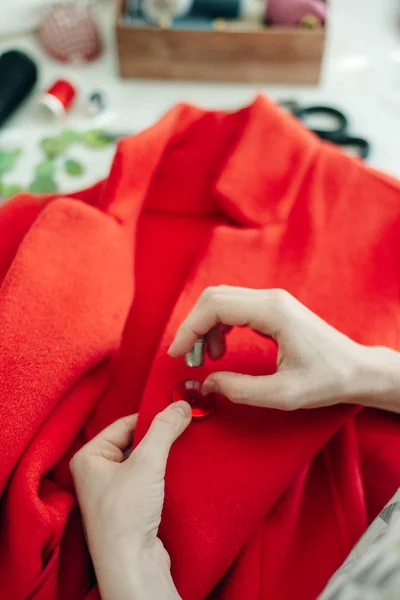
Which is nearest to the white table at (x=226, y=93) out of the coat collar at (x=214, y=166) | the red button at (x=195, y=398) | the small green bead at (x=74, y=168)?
the small green bead at (x=74, y=168)

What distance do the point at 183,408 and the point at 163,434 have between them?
33mm

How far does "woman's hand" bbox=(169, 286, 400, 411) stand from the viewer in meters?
0.45

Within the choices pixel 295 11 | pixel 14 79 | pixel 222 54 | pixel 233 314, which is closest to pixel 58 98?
pixel 14 79

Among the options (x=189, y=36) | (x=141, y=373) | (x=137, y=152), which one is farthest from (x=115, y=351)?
(x=189, y=36)

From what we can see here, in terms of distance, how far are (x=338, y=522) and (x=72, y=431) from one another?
0.22 metres

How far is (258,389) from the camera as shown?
45 centimetres

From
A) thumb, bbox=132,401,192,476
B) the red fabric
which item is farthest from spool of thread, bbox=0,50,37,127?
thumb, bbox=132,401,192,476

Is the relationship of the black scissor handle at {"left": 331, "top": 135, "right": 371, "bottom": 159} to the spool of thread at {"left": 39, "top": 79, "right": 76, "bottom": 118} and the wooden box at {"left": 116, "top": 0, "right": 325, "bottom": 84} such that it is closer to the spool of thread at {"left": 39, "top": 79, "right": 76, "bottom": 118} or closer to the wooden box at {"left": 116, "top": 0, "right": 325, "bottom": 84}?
the wooden box at {"left": 116, "top": 0, "right": 325, "bottom": 84}

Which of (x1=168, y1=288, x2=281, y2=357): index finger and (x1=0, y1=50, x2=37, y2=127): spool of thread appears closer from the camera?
(x1=168, y1=288, x2=281, y2=357): index finger

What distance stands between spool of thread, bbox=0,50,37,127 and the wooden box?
0.12 metres

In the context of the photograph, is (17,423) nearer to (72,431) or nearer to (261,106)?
(72,431)

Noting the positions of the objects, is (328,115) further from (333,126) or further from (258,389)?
(258,389)

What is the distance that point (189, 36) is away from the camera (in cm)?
78

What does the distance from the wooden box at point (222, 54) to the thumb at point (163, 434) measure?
52 cm
